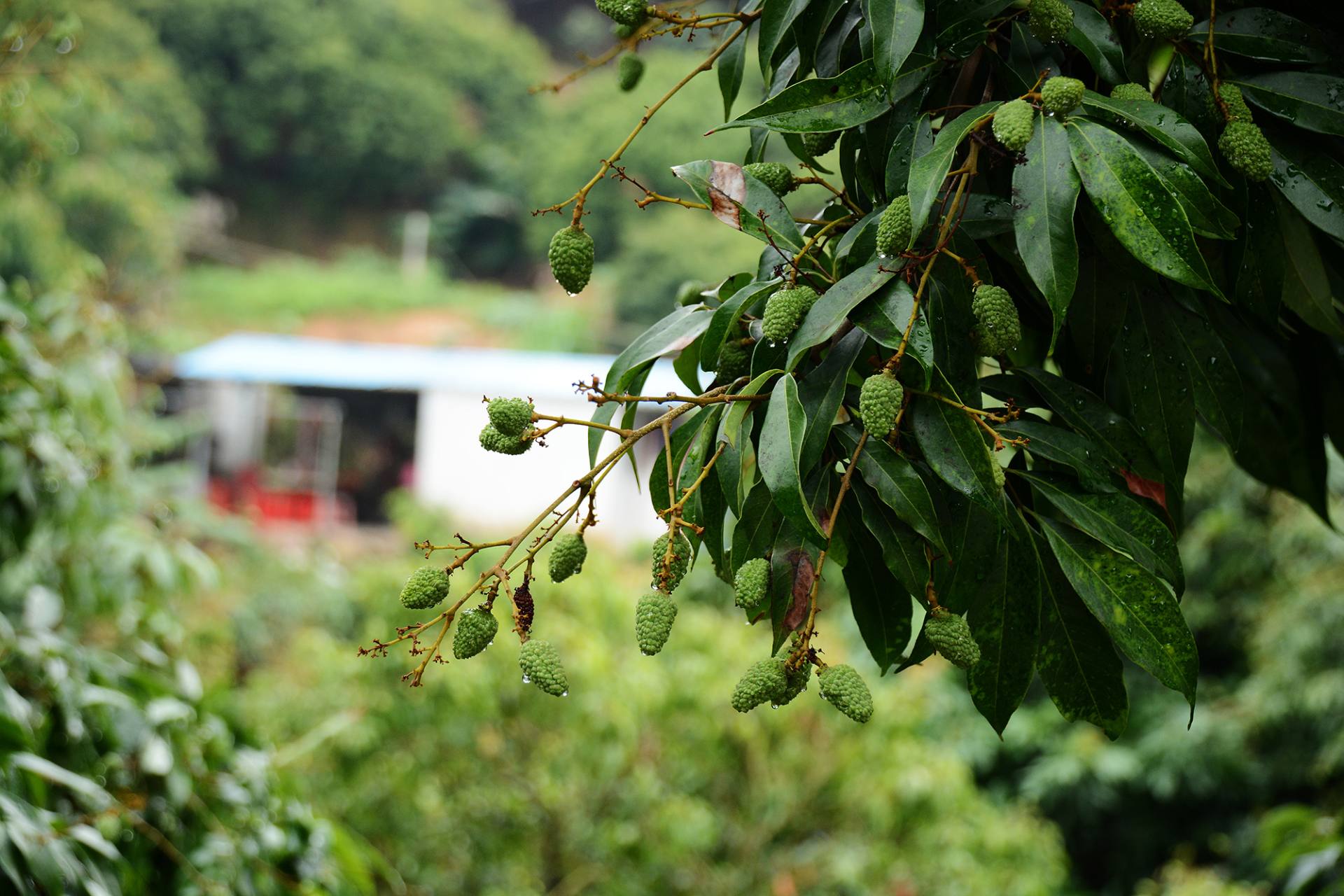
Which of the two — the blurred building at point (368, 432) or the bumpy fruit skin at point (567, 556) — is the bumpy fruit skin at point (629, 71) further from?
the blurred building at point (368, 432)

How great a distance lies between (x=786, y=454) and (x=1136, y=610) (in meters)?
0.18

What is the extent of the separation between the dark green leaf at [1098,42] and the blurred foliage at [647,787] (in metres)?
2.61

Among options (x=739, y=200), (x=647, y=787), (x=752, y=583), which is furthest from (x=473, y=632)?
(x=647, y=787)

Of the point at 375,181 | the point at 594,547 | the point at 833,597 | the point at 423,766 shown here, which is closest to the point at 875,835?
the point at 423,766

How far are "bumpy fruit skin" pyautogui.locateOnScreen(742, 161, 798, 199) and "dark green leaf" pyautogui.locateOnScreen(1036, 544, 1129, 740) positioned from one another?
24cm

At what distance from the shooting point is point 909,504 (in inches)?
20.4

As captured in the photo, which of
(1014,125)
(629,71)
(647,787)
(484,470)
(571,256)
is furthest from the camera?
(484,470)

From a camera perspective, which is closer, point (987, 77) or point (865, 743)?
point (987, 77)

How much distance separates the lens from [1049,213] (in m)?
0.50

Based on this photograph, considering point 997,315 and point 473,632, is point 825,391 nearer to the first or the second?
point 997,315

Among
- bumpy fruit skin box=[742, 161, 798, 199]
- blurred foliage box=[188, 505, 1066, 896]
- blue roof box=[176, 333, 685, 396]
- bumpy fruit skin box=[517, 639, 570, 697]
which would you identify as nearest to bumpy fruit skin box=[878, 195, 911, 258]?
bumpy fruit skin box=[742, 161, 798, 199]

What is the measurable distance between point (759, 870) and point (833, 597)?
9.89 feet

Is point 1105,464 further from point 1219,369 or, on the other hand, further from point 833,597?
point 833,597

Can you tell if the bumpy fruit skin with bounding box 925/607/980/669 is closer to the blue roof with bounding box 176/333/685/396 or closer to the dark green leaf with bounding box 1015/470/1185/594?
the dark green leaf with bounding box 1015/470/1185/594
